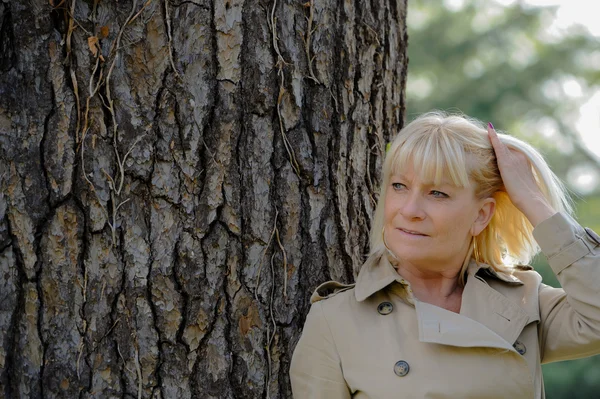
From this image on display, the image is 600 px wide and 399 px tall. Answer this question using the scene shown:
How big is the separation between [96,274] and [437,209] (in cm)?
101

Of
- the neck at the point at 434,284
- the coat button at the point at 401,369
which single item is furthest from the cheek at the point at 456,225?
the coat button at the point at 401,369

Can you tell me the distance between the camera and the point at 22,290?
7.22 ft

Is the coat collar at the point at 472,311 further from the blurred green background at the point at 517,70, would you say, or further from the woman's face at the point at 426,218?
the blurred green background at the point at 517,70

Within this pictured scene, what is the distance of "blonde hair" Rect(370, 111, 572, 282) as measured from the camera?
2.29 meters

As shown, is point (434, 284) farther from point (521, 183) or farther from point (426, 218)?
point (521, 183)

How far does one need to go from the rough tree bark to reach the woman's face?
11.9 inches

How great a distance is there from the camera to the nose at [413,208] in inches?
89.4

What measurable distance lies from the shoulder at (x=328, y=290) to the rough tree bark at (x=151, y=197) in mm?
63

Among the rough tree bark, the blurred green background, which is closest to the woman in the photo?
the rough tree bark

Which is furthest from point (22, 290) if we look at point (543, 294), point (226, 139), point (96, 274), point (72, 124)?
point (543, 294)

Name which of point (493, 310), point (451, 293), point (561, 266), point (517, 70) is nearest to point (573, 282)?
point (561, 266)

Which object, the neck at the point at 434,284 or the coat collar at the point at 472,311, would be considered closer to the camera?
the coat collar at the point at 472,311

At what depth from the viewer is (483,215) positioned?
2.43m

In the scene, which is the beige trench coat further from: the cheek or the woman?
the cheek
